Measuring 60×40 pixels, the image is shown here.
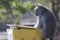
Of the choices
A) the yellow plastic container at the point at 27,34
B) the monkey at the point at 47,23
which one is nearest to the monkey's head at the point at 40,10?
the monkey at the point at 47,23

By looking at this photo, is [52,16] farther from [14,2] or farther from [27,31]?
[14,2]

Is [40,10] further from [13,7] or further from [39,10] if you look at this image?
[13,7]

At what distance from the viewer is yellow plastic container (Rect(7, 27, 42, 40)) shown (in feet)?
4.09

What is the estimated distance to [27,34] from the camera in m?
1.27

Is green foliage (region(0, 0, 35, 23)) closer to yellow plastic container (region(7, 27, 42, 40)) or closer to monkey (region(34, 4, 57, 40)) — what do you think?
monkey (region(34, 4, 57, 40))

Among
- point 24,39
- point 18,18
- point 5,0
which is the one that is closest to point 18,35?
point 24,39

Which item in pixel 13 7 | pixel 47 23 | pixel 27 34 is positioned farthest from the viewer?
pixel 13 7

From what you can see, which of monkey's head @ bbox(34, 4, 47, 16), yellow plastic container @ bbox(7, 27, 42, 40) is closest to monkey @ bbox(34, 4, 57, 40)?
monkey's head @ bbox(34, 4, 47, 16)

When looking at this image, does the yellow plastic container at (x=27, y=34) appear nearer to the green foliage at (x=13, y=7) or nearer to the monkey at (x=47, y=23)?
the monkey at (x=47, y=23)

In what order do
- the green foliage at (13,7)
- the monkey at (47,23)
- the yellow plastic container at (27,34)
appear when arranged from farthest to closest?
the green foliage at (13,7)
the monkey at (47,23)
the yellow plastic container at (27,34)

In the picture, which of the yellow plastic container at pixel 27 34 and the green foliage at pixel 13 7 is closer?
the yellow plastic container at pixel 27 34

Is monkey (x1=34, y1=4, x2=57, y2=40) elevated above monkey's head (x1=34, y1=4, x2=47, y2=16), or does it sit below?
below

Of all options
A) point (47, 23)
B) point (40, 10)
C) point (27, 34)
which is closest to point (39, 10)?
point (40, 10)

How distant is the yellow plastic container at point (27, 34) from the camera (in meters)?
1.25
